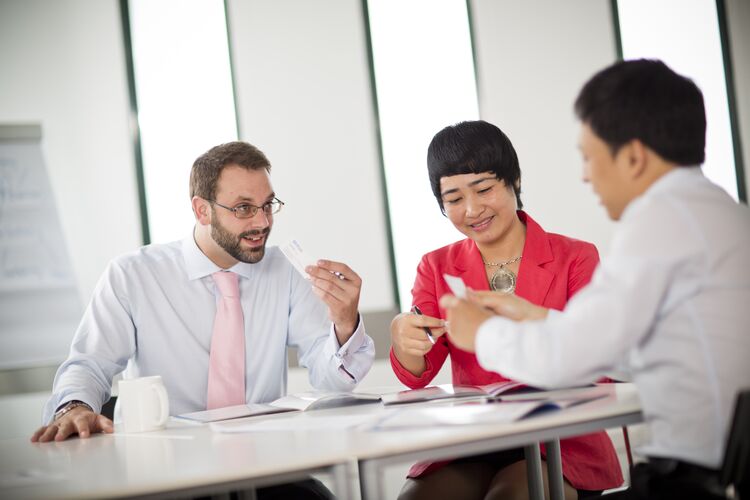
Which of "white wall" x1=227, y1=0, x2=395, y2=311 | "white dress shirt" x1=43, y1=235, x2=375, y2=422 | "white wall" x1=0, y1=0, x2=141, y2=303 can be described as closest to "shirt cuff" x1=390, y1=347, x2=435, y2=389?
"white dress shirt" x1=43, y1=235, x2=375, y2=422

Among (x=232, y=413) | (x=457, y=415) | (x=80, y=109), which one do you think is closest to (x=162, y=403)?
(x=232, y=413)

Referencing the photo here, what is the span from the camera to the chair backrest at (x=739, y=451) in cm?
107

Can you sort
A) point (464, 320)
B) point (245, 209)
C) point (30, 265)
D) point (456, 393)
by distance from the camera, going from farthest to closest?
point (30, 265) < point (245, 209) < point (456, 393) < point (464, 320)

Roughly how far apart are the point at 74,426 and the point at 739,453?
55.3 inches

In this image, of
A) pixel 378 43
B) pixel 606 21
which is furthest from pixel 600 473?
pixel 606 21

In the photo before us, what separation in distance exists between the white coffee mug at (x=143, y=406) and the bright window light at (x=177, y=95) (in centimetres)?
290

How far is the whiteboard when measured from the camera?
4137mm

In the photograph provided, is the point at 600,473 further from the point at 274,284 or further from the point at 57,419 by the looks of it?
the point at 57,419

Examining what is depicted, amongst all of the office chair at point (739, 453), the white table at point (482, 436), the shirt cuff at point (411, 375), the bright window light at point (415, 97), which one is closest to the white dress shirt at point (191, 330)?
the shirt cuff at point (411, 375)

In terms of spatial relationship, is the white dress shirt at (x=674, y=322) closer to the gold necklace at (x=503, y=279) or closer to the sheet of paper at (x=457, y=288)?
the sheet of paper at (x=457, y=288)

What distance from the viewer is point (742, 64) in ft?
17.7

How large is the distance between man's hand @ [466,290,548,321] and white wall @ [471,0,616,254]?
3.65m

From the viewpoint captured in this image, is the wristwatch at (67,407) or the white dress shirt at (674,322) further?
the wristwatch at (67,407)

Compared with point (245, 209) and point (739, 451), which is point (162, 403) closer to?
point (245, 209)
